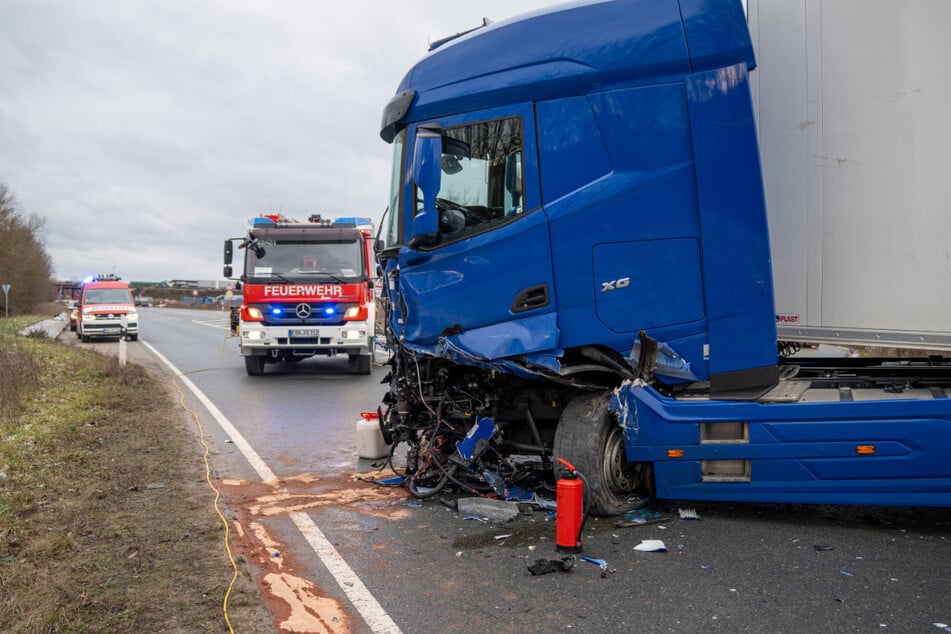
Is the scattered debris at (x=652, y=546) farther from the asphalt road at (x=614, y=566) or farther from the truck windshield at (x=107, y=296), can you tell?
the truck windshield at (x=107, y=296)

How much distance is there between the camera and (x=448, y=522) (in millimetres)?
4953

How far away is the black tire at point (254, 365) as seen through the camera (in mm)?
14015

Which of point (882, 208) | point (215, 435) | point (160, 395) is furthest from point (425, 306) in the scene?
point (160, 395)

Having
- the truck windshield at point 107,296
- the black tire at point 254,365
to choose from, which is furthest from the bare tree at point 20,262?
the black tire at point 254,365

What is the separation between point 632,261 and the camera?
468 cm

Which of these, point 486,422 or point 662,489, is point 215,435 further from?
point 662,489

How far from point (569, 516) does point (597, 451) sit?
704mm

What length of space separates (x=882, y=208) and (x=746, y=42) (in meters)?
1.35

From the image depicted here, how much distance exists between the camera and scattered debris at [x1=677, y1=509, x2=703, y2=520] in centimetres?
485

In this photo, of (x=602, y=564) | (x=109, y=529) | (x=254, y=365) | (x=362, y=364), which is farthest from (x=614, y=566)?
(x=254, y=365)

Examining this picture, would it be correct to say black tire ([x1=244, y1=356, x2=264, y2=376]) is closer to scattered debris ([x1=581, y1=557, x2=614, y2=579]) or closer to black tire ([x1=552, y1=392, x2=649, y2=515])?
black tire ([x1=552, y1=392, x2=649, y2=515])

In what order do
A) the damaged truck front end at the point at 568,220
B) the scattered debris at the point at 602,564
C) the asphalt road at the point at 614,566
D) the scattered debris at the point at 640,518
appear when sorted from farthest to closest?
1. the scattered debris at the point at 640,518
2. the damaged truck front end at the point at 568,220
3. the scattered debris at the point at 602,564
4. the asphalt road at the point at 614,566

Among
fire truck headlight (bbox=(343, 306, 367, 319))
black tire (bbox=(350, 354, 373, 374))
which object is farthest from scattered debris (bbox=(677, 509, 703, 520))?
black tire (bbox=(350, 354, 373, 374))

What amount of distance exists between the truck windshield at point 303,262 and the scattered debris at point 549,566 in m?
9.81
